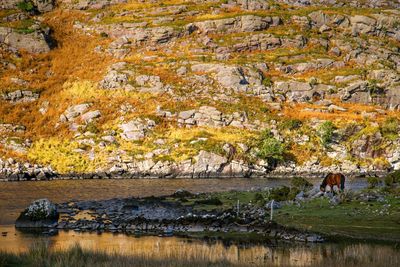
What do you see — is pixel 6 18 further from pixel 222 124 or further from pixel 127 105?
pixel 222 124

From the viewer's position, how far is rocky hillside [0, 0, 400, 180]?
102 m

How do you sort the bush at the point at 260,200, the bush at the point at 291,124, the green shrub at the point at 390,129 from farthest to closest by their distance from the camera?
1. the bush at the point at 291,124
2. the green shrub at the point at 390,129
3. the bush at the point at 260,200

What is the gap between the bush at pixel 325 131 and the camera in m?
107

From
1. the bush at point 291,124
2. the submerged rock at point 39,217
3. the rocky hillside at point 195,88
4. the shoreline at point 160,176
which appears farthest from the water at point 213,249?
the bush at point 291,124

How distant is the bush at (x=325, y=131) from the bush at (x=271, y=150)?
931 centimetres

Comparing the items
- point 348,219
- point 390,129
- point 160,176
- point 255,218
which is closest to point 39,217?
point 255,218

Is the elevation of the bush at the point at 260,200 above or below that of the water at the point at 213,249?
above

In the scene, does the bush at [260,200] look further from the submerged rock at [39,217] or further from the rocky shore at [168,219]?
the submerged rock at [39,217]

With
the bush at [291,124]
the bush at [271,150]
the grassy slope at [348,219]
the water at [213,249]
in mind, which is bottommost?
the water at [213,249]

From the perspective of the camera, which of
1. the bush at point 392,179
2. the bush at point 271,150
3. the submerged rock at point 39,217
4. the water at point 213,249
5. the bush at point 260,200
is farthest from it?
the bush at point 271,150

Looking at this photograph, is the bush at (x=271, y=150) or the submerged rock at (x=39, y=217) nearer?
the submerged rock at (x=39, y=217)

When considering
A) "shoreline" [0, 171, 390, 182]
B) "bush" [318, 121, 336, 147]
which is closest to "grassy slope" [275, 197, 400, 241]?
"shoreline" [0, 171, 390, 182]

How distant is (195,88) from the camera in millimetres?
120500

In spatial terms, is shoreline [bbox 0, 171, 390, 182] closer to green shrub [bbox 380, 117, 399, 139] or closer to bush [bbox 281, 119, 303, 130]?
green shrub [bbox 380, 117, 399, 139]
